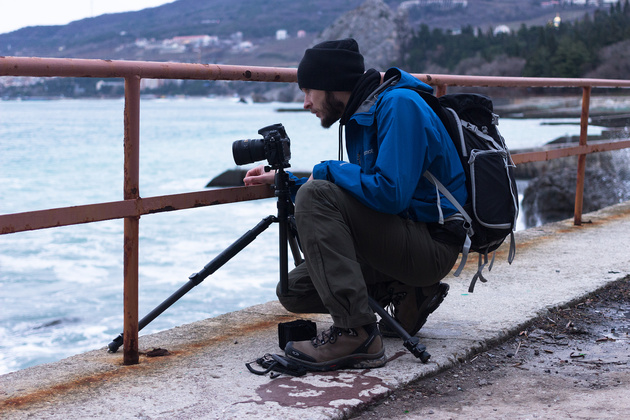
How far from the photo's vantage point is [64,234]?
2097 centimetres

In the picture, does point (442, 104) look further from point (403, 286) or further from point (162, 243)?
point (162, 243)

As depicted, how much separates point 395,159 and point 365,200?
17 centimetres

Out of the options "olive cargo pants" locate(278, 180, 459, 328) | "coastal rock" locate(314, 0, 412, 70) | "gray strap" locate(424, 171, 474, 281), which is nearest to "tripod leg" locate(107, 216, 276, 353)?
"olive cargo pants" locate(278, 180, 459, 328)

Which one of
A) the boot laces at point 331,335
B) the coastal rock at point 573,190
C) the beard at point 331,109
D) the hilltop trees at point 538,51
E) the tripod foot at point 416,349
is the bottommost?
the coastal rock at point 573,190

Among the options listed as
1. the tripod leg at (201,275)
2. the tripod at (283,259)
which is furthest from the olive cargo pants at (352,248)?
the tripod leg at (201,275)

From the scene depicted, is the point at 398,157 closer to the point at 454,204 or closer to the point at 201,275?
the point at 454,204

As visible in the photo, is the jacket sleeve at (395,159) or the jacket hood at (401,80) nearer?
the jacket sleeve at (395,159)

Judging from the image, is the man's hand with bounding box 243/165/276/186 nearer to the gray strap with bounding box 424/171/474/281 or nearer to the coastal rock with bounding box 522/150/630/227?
the gray strap with bounding box 424/171/474/281

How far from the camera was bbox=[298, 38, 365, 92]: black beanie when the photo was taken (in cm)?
250

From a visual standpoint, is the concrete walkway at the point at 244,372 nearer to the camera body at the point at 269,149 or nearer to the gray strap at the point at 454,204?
the gray strap at the point at 454,204

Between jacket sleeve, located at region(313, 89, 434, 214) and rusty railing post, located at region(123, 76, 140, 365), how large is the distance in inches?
28.1

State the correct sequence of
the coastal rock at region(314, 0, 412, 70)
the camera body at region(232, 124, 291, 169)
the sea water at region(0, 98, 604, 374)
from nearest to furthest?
1. the camera body at region(232, 124, 291, 169)
2. the sea water at region(0, 98, 604, 374)
3. the coastal rock at region(314, 0, 412, 70)

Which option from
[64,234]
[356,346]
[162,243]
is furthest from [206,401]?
[64,234]

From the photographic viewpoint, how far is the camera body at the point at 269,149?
2568 mm
